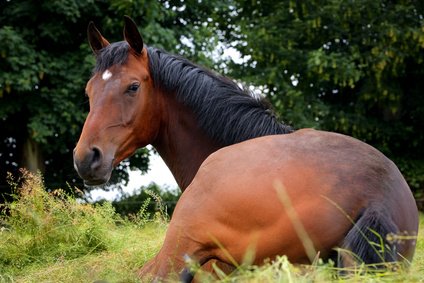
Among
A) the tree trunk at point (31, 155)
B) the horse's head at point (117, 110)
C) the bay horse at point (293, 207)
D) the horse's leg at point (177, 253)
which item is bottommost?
the tree trunk at point (31, 155)

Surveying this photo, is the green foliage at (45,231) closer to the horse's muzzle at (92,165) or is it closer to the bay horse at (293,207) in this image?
the horse's muzzle at (92,165)

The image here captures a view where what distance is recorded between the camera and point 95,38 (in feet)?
15.4

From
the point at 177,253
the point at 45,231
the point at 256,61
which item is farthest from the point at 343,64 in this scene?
the point at 177,253

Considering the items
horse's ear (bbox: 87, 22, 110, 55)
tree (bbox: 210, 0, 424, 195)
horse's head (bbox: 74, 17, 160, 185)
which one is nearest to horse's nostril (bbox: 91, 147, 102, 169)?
horse's head (bbox: 74, 17, 160, 185)

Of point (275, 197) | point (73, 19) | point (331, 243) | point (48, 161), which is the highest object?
point (73, 19)

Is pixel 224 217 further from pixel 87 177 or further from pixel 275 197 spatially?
pixel 87 177

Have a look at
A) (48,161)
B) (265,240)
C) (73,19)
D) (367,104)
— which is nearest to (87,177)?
(265,240)

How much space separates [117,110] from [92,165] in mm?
459

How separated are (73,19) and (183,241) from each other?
9103 mm

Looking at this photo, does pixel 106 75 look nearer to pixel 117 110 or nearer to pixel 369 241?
pixel 117 110

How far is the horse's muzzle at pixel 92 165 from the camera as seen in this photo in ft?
12.4

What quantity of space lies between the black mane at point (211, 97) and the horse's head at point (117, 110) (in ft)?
0.11

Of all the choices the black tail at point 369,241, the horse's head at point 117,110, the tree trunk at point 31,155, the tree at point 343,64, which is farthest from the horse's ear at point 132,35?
the tree at point 343,64

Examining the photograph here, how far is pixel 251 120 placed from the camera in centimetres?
405
